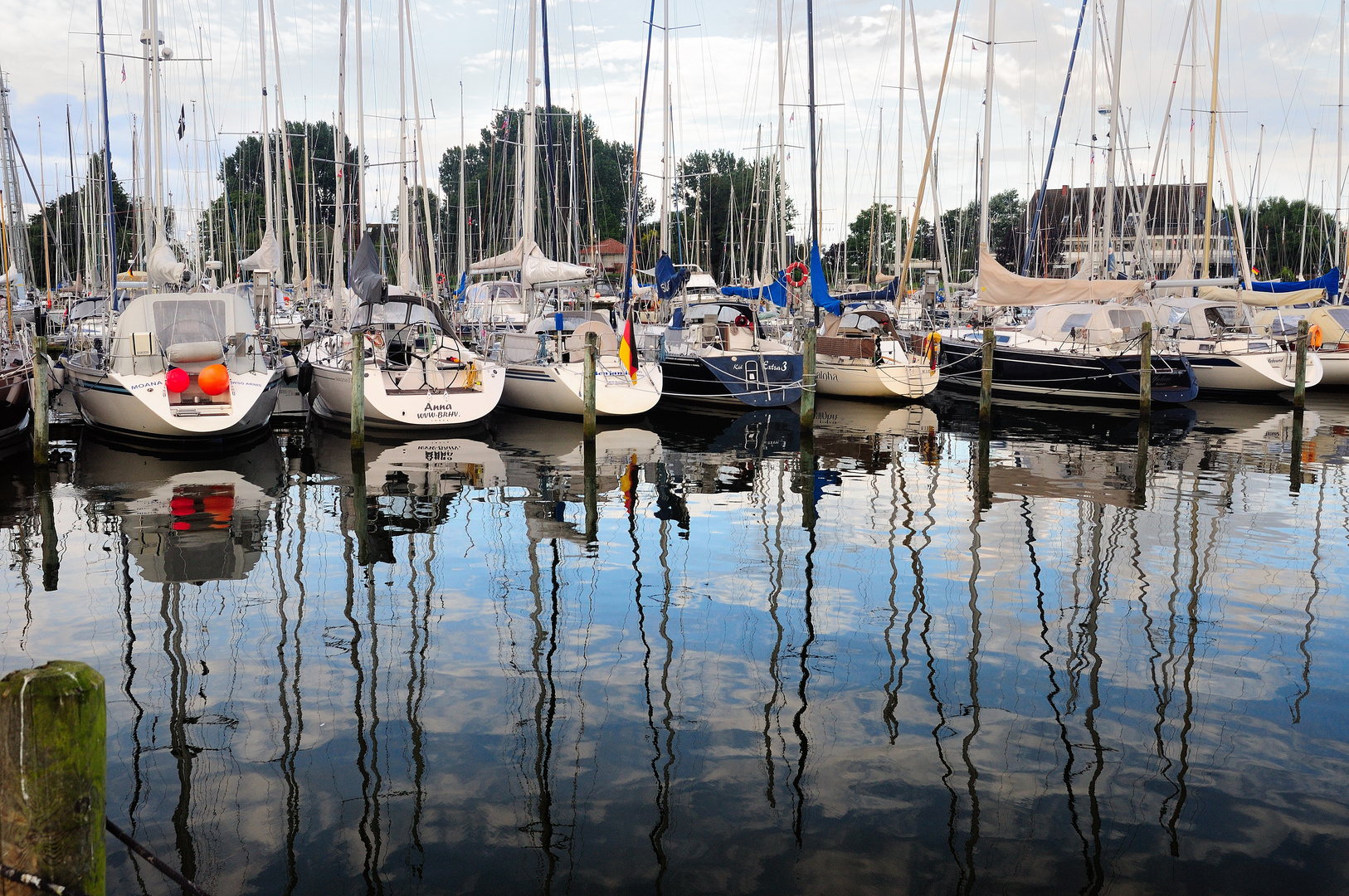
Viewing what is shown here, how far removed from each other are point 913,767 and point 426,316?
16.5 meters

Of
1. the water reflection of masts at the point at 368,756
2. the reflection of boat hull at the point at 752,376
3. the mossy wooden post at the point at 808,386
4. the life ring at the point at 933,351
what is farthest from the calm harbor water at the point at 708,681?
the life ring at the point at 933,351

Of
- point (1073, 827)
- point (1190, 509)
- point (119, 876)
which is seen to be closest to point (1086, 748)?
point (1073, 827)

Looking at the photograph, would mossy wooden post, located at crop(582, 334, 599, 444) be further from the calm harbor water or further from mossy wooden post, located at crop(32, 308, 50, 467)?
mossy wooden post, located at crop(32, 308, 50, 467)

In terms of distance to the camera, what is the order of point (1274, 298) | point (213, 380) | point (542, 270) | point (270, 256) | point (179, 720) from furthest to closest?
point (270, 256)
point (1274, 298)
point (542, 270)
point (213, 380)
point (179, 720)

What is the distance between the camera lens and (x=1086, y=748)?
6195mm

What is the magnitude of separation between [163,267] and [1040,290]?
56.8 ft

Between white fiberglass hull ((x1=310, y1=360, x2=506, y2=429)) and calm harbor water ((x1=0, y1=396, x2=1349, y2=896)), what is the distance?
4623mm

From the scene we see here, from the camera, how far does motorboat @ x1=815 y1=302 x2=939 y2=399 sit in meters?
24.0

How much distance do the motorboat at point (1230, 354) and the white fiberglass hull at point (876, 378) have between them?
5464 mm

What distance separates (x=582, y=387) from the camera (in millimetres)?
20547

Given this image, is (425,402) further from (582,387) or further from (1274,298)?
(1274,298)

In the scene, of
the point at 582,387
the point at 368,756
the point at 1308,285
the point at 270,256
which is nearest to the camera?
the point at 368,756

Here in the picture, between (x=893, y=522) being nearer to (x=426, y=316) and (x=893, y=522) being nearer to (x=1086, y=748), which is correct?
(x=1086, y=748)

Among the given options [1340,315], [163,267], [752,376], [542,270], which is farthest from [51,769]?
[1340,315]
